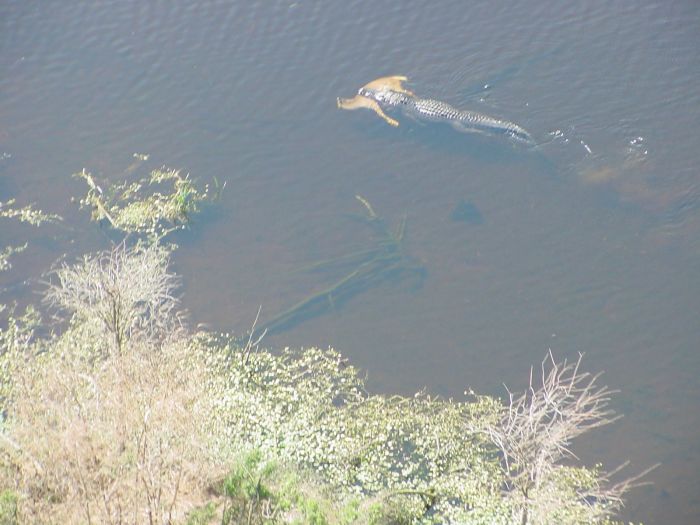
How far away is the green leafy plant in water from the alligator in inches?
101

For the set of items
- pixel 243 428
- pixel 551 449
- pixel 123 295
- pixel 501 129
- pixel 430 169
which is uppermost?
pixel 501 129

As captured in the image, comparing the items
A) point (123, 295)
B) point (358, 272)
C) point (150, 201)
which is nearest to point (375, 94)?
point (358, 272)

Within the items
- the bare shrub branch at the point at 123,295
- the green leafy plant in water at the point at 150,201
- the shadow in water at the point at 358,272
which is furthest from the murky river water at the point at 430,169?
the bare shrub branch at the point at 123,295

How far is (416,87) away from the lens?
12094 mm

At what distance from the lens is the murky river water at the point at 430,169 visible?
932cm

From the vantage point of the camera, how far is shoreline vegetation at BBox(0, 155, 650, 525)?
7.07 meters

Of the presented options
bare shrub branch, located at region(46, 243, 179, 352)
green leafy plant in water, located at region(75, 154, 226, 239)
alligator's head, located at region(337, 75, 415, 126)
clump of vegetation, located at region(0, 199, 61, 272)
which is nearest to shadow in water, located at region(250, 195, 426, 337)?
bare shrub branch, located at region(46, 243, 179, 352)

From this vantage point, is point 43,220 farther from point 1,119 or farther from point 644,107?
point 644,107

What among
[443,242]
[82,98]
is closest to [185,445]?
[443,242]

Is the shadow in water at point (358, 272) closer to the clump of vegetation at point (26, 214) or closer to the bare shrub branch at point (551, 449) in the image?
the bare shrub branch at point (551, 449)

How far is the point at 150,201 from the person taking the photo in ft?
35.4

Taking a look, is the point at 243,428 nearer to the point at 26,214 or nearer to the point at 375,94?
the point at 26,214

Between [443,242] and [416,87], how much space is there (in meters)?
3.00

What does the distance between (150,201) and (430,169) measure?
3882mm
